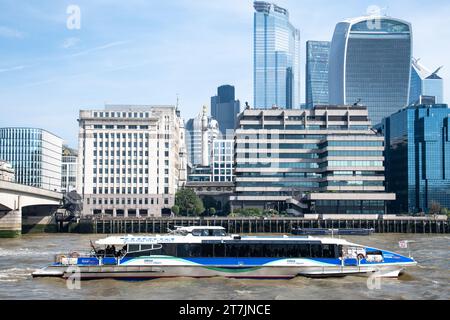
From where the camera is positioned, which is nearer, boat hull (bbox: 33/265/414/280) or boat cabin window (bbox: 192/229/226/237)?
boat hull (bbox: 33/265/414/280)

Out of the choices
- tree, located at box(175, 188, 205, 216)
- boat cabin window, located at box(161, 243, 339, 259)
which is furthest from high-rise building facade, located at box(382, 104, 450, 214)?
boat cabin window, located at box(161, 243, 339, 259)

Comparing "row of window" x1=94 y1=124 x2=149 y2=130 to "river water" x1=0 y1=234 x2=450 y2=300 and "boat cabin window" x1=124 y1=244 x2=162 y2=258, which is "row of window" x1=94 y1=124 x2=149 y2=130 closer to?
"river water" x1=0 y1=234 x2=450 y2=300

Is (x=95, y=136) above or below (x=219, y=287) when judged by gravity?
above

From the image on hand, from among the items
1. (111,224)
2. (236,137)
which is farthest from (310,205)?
(111,224)

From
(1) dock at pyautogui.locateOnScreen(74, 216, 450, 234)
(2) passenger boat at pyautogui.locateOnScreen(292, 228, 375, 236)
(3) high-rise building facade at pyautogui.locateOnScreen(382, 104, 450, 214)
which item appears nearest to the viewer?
(2) passenger boat at pyautogui.locateOnScreen(292, 228, 375, 236)

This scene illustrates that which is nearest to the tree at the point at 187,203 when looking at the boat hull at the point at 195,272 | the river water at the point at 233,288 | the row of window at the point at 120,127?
the row of window at the point at 120,127

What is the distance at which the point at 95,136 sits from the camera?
148 meters

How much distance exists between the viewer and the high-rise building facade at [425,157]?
533 ft

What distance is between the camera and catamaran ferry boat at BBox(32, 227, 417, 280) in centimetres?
3684

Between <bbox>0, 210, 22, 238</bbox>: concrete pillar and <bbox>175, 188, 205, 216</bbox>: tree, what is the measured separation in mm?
57788

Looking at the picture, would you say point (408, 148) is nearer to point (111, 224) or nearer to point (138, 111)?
point (138, 111)

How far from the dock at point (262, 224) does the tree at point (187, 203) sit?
2603 cm
